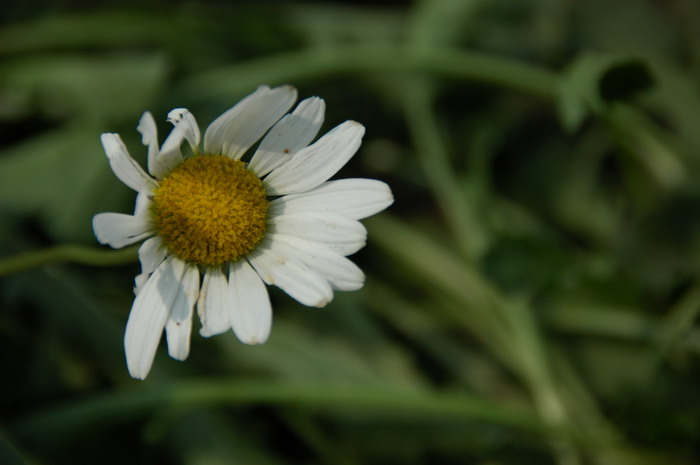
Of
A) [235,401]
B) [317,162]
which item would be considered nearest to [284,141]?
[317,162]

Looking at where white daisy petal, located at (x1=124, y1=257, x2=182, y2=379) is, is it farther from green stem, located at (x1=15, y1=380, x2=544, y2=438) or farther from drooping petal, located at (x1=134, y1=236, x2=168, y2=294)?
green stem, located at (x1=15, y1=380, x2=544, y2=438)

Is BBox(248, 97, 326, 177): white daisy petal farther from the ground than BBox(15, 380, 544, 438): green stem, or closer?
farther from the ground

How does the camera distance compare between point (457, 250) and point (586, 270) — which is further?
point (457, 250)

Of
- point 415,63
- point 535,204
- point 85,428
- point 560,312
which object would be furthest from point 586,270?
point 85,428

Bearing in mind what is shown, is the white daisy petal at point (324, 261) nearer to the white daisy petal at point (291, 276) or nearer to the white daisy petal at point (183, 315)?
the white daisy petal at point (291, 276)

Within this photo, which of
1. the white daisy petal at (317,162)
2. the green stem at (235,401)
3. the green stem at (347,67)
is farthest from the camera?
the green stem at (347,67)

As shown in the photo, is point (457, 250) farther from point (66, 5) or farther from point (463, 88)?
point (66, 5)

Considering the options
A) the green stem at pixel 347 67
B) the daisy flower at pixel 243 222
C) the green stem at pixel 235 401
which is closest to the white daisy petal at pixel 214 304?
the daisy flower at pixel 243 222

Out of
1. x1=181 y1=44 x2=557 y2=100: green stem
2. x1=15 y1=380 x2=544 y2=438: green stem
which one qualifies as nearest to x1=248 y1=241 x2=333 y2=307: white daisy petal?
x1=15 y1=380 x2=544 y2=438: green stem
